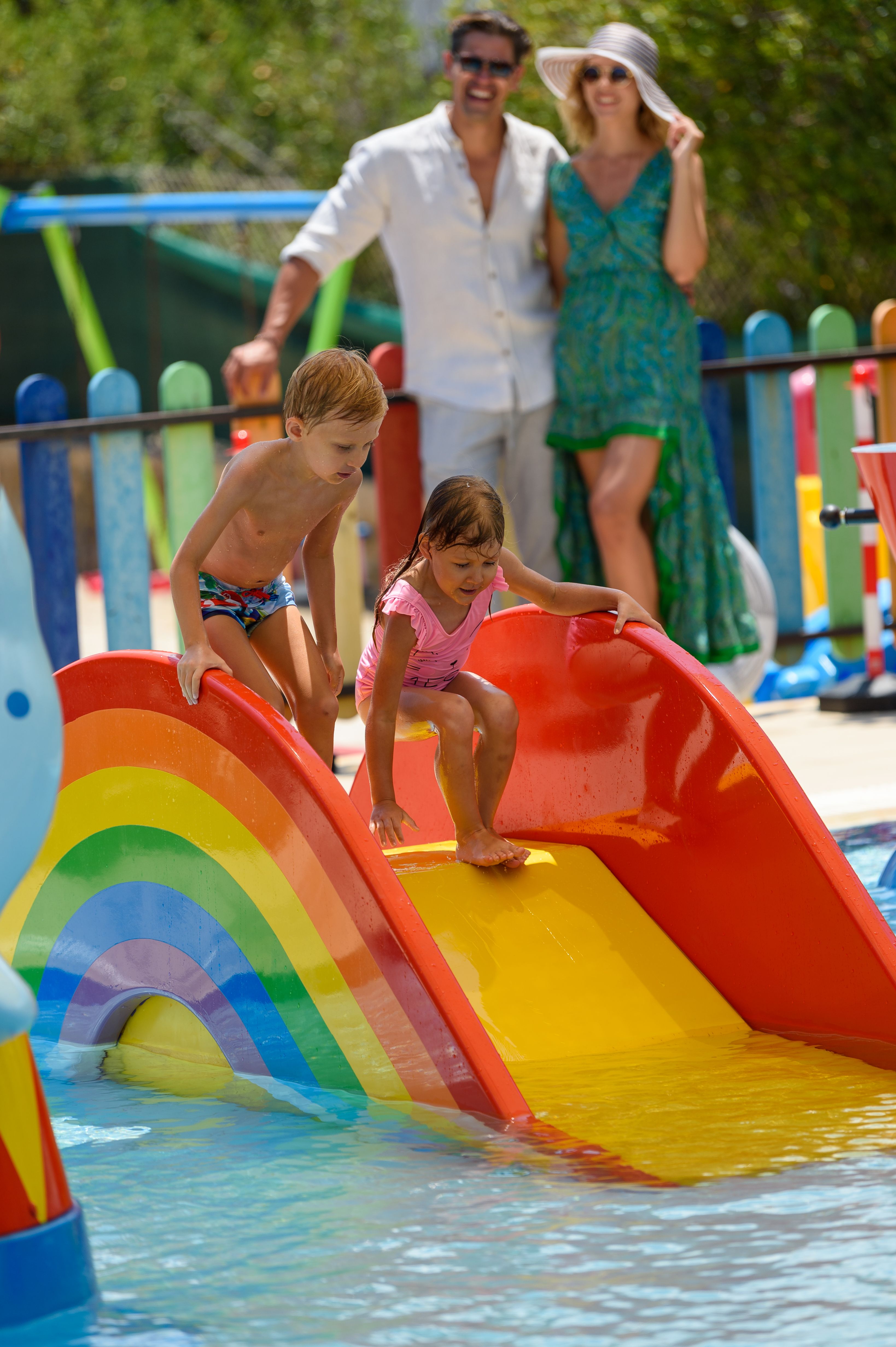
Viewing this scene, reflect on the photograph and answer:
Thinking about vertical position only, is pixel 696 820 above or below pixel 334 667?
below

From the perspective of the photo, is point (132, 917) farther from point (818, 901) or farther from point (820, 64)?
point (820, 64)

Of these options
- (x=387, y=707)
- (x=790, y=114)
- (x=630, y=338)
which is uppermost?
(x=790, y=114)

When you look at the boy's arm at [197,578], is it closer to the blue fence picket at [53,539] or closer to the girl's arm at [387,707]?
the girl's arm at [387,707]

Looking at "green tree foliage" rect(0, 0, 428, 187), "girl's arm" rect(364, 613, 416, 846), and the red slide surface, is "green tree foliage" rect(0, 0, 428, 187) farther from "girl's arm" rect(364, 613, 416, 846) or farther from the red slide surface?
"girl's arm" rect(364, 613, 416, 846)

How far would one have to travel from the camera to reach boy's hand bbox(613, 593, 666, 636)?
3.23m

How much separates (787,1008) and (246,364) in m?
2.96

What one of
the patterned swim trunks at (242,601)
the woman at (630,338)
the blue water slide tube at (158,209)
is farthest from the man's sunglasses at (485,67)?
the blue water slide tube at (158,209)

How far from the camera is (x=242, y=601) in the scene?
3.31 metres

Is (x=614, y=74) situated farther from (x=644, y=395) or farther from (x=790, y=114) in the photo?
(x=790, y=114)

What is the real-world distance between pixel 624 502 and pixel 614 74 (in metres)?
1.23

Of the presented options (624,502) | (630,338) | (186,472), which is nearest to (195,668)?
(624,502)

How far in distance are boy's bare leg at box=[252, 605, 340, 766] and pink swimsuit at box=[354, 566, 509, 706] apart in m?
0.08

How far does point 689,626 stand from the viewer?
209 inches

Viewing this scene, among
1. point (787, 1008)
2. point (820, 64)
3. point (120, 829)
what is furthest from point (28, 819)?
point (820, 64)
